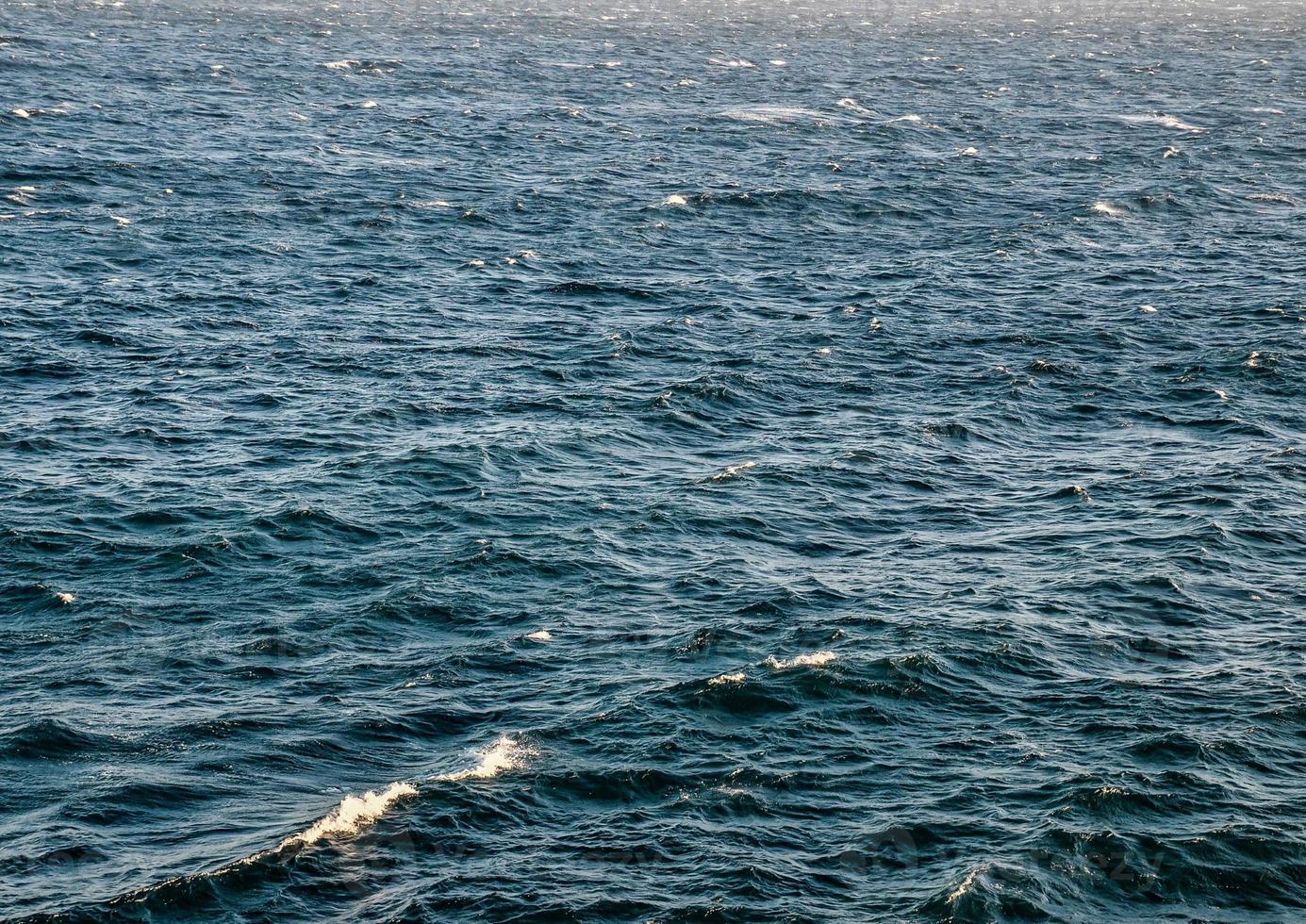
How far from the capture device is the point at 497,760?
41.9 m

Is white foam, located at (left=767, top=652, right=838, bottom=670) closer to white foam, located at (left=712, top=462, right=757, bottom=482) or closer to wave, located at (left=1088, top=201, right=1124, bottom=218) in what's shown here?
white foam, located at (left=712, top=462, right=757, bottom=482)

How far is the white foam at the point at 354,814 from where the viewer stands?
38.0m

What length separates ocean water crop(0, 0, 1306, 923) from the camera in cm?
3828

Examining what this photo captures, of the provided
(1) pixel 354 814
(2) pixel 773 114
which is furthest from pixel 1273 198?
(1) pixel 354 814

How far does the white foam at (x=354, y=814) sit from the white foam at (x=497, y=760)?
1220mm

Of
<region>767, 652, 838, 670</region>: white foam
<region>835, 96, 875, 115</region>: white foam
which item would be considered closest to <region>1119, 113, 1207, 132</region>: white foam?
<region>835, 96, 875, 115</region>: white foam

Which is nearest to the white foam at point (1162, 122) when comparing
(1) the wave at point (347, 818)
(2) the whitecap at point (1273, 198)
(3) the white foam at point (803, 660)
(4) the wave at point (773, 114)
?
(2) the whitecap at point (1273, 198)

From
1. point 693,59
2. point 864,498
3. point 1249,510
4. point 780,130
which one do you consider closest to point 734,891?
point 864,498

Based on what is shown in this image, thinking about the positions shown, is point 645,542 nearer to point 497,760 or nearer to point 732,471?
point 732,471

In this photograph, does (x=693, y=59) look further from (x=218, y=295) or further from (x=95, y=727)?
(x=95, y=727)

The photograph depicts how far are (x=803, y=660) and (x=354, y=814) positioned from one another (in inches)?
596

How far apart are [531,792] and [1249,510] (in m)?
32.3

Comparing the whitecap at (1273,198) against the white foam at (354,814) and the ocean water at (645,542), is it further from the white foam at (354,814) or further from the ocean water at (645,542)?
the white foam at (354,814)

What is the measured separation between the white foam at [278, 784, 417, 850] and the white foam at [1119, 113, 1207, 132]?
116 meters
